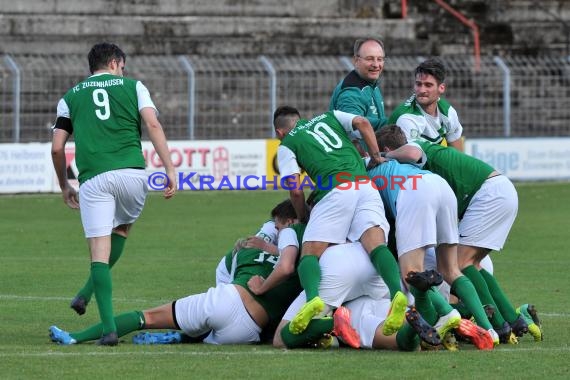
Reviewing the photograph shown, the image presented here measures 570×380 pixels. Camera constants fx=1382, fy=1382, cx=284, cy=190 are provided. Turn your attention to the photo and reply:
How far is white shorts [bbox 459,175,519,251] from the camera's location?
9.75 metres

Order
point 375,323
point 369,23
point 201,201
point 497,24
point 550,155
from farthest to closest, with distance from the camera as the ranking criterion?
point 497,24 < point 369,23 < point 550,155 < point 201,201 < point 375,323

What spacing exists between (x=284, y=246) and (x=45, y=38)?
792 inches

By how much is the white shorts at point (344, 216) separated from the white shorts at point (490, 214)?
0.72m

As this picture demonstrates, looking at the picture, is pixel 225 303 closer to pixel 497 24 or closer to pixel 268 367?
pixel 268 367

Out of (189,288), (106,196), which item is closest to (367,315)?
(106,196)

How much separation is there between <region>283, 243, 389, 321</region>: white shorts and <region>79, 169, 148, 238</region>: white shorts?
136 cm

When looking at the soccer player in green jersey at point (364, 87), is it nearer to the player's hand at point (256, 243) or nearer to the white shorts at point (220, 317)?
the player's hand at point (256, 243)

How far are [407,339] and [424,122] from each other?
2208 mm

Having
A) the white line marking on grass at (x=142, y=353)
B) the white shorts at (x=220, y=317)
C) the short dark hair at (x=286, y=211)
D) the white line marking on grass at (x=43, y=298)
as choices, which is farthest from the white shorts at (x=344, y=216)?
the white line marking on grass at (x=43, y=298)

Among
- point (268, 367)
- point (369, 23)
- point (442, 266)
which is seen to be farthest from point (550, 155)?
point (268, 367)

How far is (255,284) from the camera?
9.44 m

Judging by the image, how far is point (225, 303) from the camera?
938 cm

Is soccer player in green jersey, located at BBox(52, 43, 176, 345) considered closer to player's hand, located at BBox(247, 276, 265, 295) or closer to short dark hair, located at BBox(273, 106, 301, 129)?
player's hand, located at BBox(247, 276, 265, 295)

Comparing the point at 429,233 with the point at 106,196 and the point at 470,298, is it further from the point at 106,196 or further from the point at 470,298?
the point at 106,196
